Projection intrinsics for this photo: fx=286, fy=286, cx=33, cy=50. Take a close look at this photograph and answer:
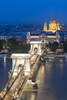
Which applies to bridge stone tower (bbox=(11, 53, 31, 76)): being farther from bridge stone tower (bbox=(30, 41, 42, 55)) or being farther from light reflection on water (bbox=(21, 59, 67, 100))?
bridge stone tower (bbox=(30, 41, 42, 55))

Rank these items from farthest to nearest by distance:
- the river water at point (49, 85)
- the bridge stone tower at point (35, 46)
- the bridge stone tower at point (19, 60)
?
the bridge stone tower at point (35, 46)
the bridge stone tower at point (19, 60)
the river water at point (49, 85)

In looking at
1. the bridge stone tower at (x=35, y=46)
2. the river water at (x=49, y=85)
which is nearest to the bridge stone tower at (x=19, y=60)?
the river water at (x=49, y=85)

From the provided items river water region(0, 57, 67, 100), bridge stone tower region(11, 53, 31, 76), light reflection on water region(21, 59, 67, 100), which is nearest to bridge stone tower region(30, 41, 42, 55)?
river water region(0, 57, 67, 100)

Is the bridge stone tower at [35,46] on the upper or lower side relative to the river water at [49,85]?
upper

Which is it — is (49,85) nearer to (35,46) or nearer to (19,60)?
(19,60)

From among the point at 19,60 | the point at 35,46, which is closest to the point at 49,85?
the point at 19,60

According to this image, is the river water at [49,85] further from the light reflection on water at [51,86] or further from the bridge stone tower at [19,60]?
the bridge stone tower at [19,60]

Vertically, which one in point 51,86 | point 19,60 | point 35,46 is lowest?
point 51,86

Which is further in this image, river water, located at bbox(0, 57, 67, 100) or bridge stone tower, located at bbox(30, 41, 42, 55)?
bridge stone tower, located at bbox(30, 41, 42, 55)

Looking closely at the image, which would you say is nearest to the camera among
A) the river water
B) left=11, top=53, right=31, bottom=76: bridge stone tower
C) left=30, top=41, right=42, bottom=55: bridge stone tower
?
the river water

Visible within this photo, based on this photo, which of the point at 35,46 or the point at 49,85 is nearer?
the point at 49,85

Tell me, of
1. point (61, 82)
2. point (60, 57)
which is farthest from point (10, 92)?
point (60, 57)

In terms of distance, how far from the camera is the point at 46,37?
1219 inches

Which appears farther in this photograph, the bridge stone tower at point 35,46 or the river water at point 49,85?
the bridge stone tower at point 35,46
